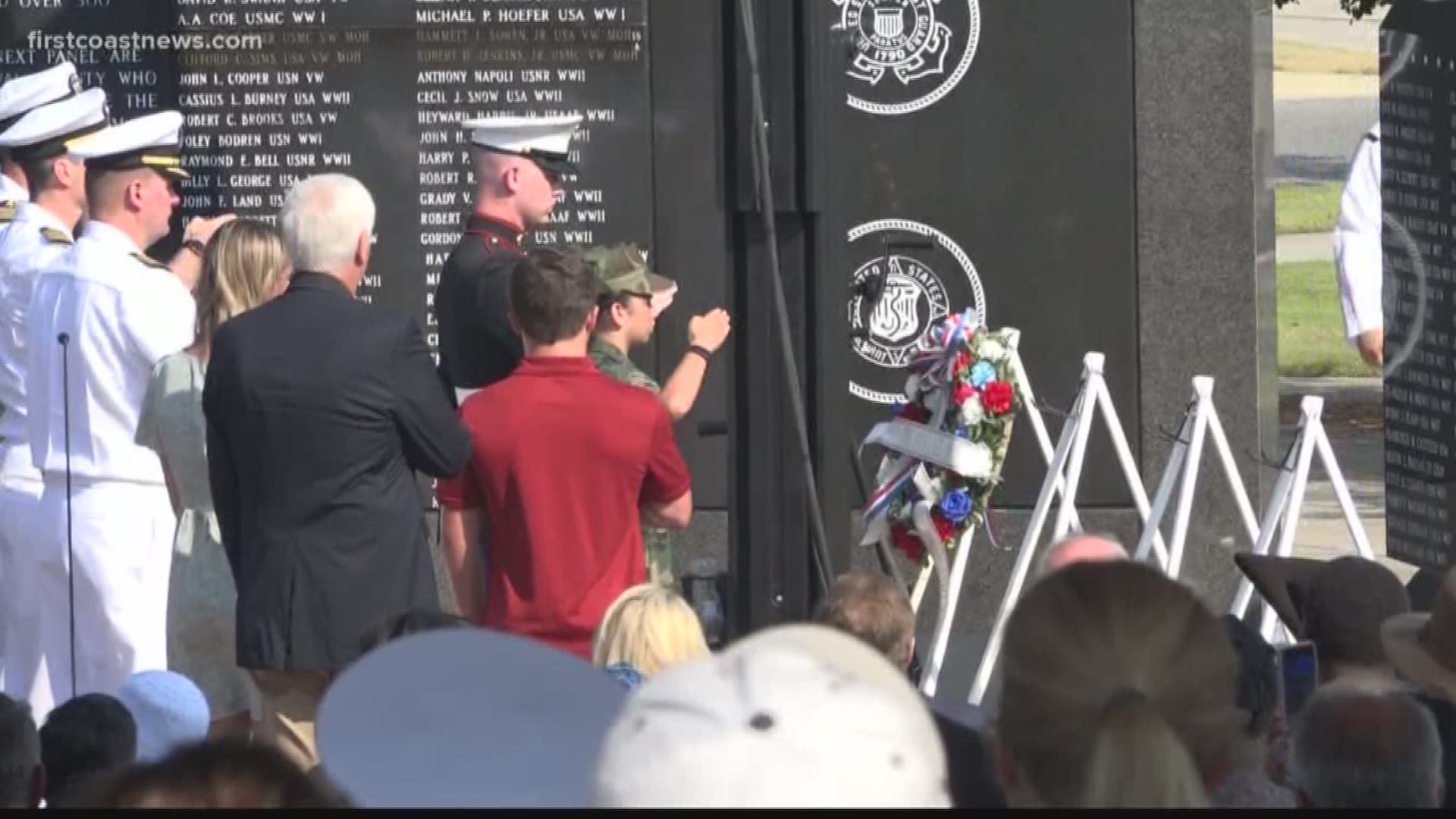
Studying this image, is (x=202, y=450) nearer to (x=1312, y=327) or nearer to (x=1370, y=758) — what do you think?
(x=1370, y=758)

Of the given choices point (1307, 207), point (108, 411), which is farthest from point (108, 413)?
point (1307, 207)

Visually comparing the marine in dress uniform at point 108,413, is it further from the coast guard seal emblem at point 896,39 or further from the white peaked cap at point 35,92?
the coast guard seal emblem at point 896,39

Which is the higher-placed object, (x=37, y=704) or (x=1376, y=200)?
(x=1376, y=200)

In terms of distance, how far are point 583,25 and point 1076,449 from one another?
2412 mm

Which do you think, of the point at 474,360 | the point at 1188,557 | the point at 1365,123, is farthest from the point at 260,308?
the point at 1365,123

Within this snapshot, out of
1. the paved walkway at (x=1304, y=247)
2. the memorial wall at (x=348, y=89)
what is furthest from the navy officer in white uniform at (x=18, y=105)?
the paved walkway at (x=1304, y=247)

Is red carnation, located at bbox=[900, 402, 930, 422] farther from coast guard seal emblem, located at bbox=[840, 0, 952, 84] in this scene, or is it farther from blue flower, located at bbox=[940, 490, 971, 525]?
coast guard seal emblem, located at bbox=[840, 0, 952, 84]

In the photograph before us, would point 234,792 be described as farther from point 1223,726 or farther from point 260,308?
point 260,308

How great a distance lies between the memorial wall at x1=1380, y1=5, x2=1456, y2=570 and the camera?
7121 mm

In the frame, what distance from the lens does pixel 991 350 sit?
26.0 ft

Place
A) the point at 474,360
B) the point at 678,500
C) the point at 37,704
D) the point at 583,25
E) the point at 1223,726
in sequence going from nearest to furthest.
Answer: the point at 1223,726
the point at 678,500
the point at 474,360
the point at 37,704
the point at 583,25

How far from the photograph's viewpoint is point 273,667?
5.72 m

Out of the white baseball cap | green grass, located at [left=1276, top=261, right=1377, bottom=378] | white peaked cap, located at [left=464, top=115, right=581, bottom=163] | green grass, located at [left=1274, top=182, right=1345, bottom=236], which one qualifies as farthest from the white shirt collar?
green grass, located at [left=1274, top=182, right=1345, bottom=236]

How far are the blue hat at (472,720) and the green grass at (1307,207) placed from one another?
23117 mm
